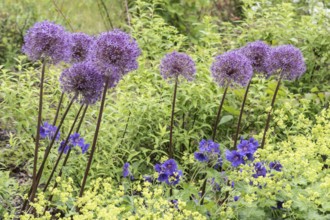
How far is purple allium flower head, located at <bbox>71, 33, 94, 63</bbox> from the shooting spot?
289 centimetres

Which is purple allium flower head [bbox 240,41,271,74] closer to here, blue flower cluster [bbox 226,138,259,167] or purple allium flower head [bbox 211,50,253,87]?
purple allium flower head [bbox 211,50,253,87]

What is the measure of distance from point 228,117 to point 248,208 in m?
1.16

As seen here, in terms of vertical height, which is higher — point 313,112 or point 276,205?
point 276,205

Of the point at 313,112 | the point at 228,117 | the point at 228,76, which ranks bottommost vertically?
the point at 313,112

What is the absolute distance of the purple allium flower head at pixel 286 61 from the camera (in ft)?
9.98

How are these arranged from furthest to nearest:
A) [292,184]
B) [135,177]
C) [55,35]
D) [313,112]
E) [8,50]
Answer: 1. [8,50]
2. [313,112]
3. [135,177]
4. [292,184]
5. [55,35]

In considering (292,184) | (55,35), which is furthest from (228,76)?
(55,35)

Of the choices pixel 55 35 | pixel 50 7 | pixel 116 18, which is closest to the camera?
pixel 55 35

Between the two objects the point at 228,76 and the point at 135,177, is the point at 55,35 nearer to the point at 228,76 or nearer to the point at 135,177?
the point at 228,76

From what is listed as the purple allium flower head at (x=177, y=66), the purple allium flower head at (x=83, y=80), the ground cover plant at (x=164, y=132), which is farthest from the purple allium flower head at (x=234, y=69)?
the purple allium flower head at (x=83, y=80)

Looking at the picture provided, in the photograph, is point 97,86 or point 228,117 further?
point 228,117

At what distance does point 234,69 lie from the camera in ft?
9.46

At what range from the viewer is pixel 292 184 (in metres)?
2.90

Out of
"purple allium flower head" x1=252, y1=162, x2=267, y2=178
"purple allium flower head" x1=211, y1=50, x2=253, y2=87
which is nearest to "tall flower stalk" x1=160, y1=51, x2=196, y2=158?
"purple allium flower head" x1=211, y1=50, x2=253, y2=87
